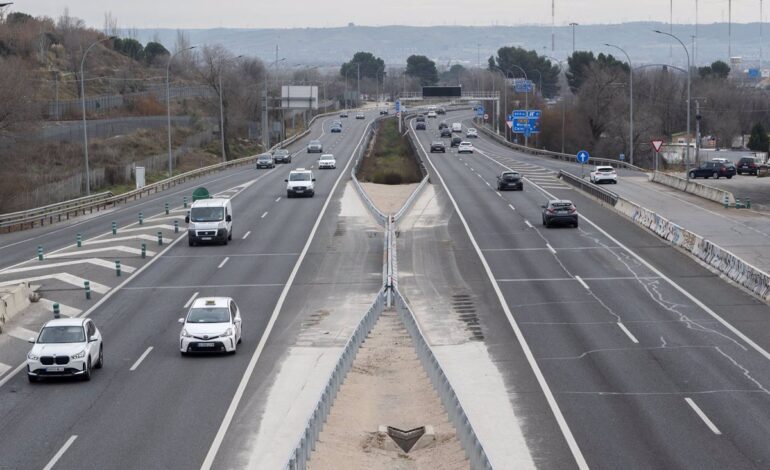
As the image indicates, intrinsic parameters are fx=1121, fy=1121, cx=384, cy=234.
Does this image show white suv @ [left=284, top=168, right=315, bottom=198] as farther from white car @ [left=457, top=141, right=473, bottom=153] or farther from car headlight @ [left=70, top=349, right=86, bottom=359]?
white car @ [left=457, top=141, right=473, bottom=153]

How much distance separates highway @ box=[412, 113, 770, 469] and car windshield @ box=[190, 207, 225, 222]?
8.06 meters

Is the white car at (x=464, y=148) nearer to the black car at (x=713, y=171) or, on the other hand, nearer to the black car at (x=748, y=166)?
the black car at (x=748, y=166)

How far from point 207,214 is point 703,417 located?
30443mm

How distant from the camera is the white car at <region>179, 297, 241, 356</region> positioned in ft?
96.0

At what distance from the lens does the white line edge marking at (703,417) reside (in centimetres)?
2153

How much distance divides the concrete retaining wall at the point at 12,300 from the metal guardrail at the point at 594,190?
32753 mm

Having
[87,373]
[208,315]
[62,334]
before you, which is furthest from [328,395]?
[62,334]

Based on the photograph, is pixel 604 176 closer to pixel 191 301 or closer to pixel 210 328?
pixel 191 301

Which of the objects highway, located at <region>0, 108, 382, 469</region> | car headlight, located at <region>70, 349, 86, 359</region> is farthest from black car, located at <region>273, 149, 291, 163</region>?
car headlight, located at <region>70, 349, 86, 359</region>

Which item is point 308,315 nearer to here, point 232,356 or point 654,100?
point 232,356

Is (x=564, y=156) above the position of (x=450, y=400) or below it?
above

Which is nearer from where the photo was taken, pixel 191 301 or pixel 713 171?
pixel 191 301

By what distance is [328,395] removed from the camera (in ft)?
77.4

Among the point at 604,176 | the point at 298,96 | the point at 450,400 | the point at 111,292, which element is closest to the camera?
the point at 450,400
